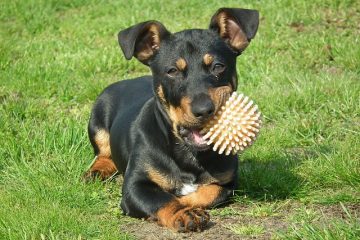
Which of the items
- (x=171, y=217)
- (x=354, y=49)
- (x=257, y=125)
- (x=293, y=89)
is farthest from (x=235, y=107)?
(x=354, y=49)

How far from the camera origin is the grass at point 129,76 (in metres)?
5.23

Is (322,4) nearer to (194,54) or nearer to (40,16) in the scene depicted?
(40,16)

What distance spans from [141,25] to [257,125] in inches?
48.3

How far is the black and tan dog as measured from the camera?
16.2ft

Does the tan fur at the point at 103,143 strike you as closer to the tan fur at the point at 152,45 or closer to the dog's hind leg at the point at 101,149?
the dog's hind leg at the point at 101,149

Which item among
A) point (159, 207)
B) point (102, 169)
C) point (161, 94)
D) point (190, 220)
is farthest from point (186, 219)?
point (102, 169)

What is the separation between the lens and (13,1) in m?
12.1

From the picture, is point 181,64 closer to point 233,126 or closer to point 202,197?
point 233,126

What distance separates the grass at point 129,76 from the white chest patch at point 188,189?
15.9 inches

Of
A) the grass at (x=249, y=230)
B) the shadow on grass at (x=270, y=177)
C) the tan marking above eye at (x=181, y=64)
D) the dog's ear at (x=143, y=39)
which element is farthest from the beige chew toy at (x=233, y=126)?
the dog's ear at (x=143, y=39)

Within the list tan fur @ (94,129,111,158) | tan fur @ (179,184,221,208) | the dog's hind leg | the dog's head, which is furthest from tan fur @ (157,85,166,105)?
tan fur @ (94,129,111,158)

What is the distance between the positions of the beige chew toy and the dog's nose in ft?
0.39

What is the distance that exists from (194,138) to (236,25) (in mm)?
984

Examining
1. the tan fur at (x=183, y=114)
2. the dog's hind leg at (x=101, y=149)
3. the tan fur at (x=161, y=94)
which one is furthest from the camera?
the dog's hind leg at (x=101, y=149)
